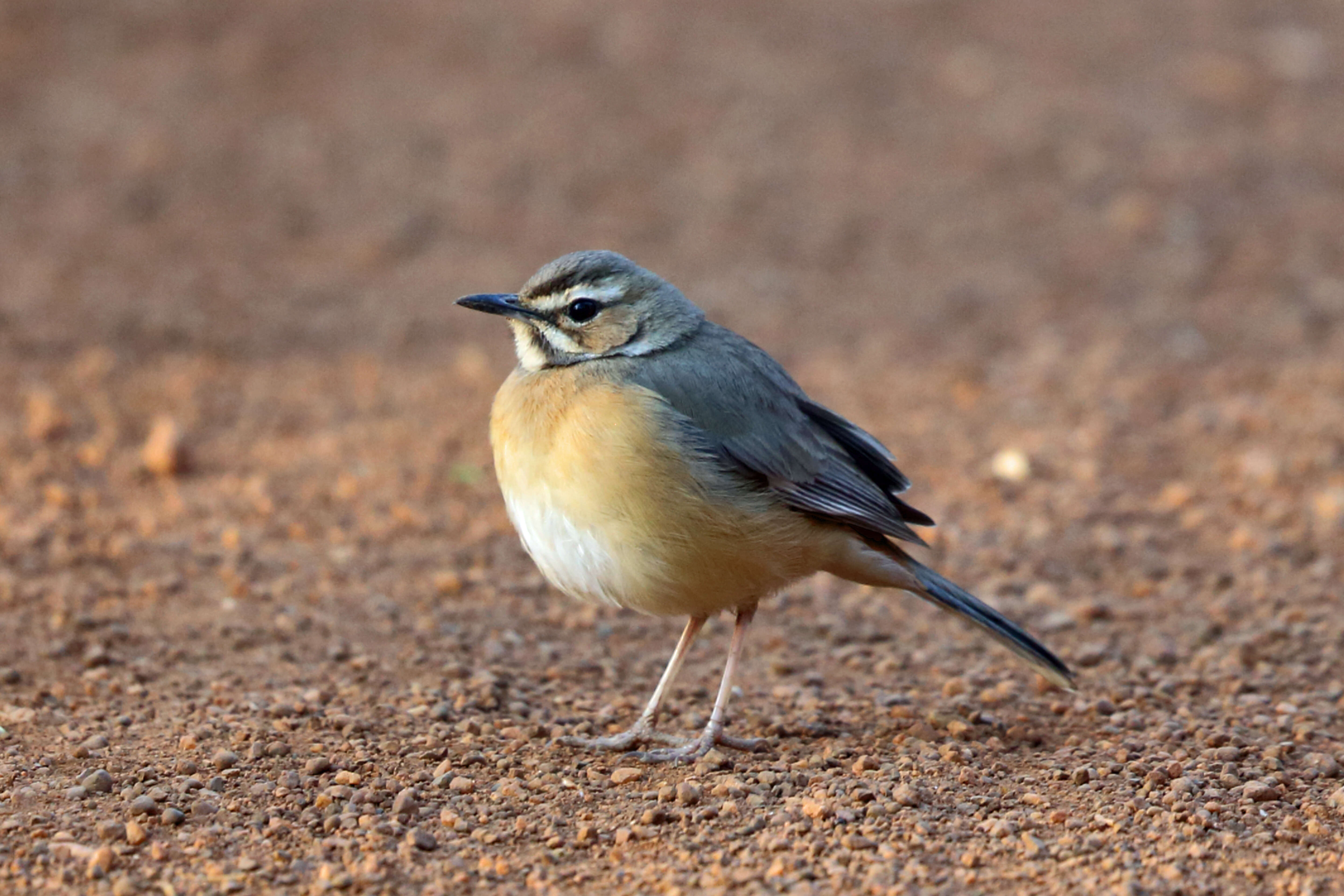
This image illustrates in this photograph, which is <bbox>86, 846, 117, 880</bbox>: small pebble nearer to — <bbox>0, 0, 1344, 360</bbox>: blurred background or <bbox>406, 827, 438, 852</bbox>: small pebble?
<bbox>406, 827, 438, 852</bbox>: small pebble

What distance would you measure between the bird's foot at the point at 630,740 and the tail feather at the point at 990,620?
1.17 meters

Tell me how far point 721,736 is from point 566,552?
3.19 feet

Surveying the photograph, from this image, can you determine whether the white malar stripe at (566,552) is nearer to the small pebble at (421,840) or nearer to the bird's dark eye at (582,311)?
the bird's dark eye at (582,311)

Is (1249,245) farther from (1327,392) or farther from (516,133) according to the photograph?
(516,133)

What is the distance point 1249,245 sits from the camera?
12797 mm

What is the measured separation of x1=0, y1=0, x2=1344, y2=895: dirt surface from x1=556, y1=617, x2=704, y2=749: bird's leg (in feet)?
0.40

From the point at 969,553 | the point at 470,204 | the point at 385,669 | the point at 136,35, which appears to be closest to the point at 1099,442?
the point at 969,553

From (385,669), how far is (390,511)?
2207 mm

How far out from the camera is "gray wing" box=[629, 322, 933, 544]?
5840mm

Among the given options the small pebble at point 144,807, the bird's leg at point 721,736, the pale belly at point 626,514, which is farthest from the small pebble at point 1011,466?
the small pebble at point 144,807

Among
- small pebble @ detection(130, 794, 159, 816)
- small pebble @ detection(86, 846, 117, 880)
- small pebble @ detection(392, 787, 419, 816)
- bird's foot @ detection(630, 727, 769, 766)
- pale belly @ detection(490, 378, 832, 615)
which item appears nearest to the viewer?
small pebble @ detection(86, 846, 117, 880)

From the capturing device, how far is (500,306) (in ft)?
19.7

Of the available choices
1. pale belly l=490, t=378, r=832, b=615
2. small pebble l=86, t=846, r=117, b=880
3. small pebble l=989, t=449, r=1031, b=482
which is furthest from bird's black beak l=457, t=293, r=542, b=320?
small pebble l=989, t=449, r=1031, b=482

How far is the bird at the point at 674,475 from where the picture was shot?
5.56 metres
